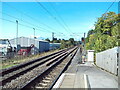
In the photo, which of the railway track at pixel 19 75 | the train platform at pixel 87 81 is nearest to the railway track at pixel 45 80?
the railway track at pixel 19 75

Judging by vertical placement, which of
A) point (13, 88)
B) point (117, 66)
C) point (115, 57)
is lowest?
point (13, 88)

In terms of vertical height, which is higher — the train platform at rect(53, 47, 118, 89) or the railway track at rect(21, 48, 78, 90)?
the train platform at rect(53, 47, 118, 89)

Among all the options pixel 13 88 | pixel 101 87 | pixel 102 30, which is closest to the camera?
pixel 101 87

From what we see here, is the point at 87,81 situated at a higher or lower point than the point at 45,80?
higher

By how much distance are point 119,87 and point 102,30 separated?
19371mm

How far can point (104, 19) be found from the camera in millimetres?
24234

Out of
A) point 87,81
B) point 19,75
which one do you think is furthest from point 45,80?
point 87,81

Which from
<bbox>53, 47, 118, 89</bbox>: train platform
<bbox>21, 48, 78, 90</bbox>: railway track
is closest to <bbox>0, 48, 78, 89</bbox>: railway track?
<bbox>21, 48, 78, 90</bbox>: railway track

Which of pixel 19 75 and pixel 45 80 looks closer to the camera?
pixel 45 80

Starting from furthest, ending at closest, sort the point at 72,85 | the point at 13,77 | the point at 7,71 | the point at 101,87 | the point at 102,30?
the point at 102,30 < the point at 7,71 < the point at 13,77 < the point at 72,85 < the point at 101,87

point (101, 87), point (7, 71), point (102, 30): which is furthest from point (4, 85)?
Answer: point (102, 30)

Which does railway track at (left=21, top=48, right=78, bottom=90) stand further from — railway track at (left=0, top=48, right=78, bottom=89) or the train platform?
the train platform

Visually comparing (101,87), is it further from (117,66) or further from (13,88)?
(13,88)

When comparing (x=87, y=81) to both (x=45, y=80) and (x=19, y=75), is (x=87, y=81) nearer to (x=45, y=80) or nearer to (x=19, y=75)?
(x=45, y=80)
